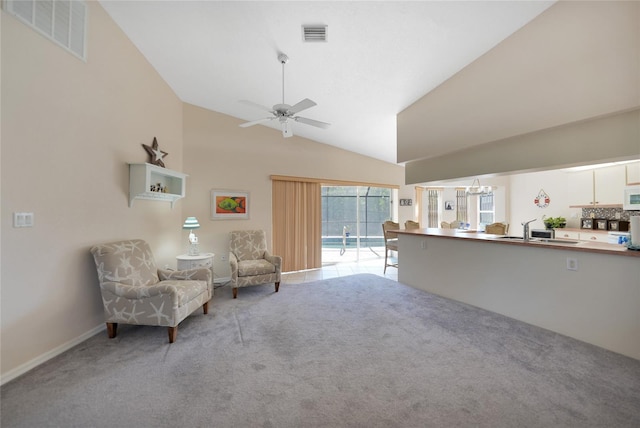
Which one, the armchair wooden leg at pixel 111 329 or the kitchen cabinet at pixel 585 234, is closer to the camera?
the armchair wooden leg at pixel 111 329

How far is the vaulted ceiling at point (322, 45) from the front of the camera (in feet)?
7.70

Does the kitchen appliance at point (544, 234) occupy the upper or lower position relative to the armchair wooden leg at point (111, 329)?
upper

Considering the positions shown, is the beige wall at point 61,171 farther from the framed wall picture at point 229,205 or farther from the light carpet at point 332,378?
the framed wall picture at point 229,205

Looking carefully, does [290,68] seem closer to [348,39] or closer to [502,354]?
[348,39]

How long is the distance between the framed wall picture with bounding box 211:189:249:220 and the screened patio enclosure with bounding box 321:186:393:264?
2663mm

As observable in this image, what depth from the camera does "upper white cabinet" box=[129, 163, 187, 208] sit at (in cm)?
307

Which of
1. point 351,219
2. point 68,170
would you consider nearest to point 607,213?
point 351,219

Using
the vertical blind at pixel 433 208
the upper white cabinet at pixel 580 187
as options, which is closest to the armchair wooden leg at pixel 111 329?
the vertical blind at pixel 433 208

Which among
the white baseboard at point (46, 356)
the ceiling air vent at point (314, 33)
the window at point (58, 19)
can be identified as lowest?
the white baseboard at point (46, 356)

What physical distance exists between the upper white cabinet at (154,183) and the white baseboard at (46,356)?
56.7 inches

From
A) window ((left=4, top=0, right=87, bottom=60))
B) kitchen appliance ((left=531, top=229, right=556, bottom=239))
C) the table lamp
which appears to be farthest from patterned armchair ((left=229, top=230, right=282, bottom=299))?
kitchen appliance ((left=531, top=229, right=556, bottom=239))

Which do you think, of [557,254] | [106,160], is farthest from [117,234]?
[557,254]

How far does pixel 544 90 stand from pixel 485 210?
6.08 meters

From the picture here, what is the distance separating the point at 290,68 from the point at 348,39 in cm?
87
